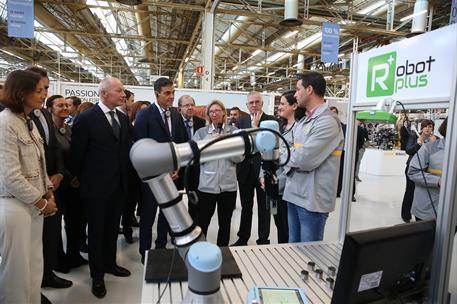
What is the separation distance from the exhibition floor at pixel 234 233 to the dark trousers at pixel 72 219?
162 millimetres

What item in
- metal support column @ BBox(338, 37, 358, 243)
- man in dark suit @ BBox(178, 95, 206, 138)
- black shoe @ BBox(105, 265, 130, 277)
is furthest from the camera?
man in dark suit @ BBox(178, 95, 206, 138)

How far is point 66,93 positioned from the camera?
463 cm

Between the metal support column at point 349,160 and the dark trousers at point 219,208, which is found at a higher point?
the metal support column at point 349,160

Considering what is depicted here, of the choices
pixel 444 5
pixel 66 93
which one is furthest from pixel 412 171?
pixel 444 5

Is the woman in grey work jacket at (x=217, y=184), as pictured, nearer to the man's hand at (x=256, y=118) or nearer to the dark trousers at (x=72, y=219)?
the man's hand at (x=256, y=118)

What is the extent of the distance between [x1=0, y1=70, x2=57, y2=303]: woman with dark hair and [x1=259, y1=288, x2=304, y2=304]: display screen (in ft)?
4.06

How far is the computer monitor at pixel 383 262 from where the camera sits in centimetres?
75

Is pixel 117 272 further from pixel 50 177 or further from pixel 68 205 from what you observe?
pixel 50 177

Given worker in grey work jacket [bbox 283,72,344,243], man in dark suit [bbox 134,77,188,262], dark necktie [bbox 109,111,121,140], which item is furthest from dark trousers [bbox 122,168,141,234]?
worker in grey work jacket [bbox 283,72,344,243]

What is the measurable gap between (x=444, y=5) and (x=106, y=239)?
733 cm

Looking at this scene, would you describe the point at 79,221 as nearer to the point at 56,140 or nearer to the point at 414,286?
the point at 56,140

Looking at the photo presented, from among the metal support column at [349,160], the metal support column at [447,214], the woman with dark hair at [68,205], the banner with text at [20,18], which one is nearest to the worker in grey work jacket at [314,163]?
the metal support column at [349,160]

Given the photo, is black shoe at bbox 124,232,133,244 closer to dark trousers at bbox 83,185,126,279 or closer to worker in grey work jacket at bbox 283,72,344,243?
dark trousers at bbox 83,185,126,279

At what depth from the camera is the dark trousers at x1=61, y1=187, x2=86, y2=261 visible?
2.57m
